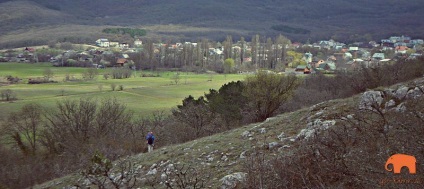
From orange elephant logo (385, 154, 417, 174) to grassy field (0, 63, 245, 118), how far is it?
133ft

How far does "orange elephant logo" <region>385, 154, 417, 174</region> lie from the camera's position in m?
5.70

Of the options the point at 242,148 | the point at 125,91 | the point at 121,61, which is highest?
the point at 242,148

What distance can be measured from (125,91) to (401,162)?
57177 millimetres

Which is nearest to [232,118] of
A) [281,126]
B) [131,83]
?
[281,126]

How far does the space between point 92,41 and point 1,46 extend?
33.1 metres

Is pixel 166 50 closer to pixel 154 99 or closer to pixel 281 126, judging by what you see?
pixel 154 99

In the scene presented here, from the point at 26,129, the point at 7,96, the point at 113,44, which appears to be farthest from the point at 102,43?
the point at 26,129

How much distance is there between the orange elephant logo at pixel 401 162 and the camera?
5.70 meters

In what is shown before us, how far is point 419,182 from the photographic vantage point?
17.6 ft

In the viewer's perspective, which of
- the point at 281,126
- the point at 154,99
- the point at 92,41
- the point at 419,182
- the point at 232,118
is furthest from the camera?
the point at 92,41

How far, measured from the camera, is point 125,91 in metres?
60.6

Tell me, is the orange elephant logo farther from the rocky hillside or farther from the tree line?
the tree line

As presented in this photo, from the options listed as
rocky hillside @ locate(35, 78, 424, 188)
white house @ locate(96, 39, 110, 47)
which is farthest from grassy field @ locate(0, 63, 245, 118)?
white house @ locate(96, 39, 110, 47)

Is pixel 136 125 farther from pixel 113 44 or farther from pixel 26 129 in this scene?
pixel 113 44
